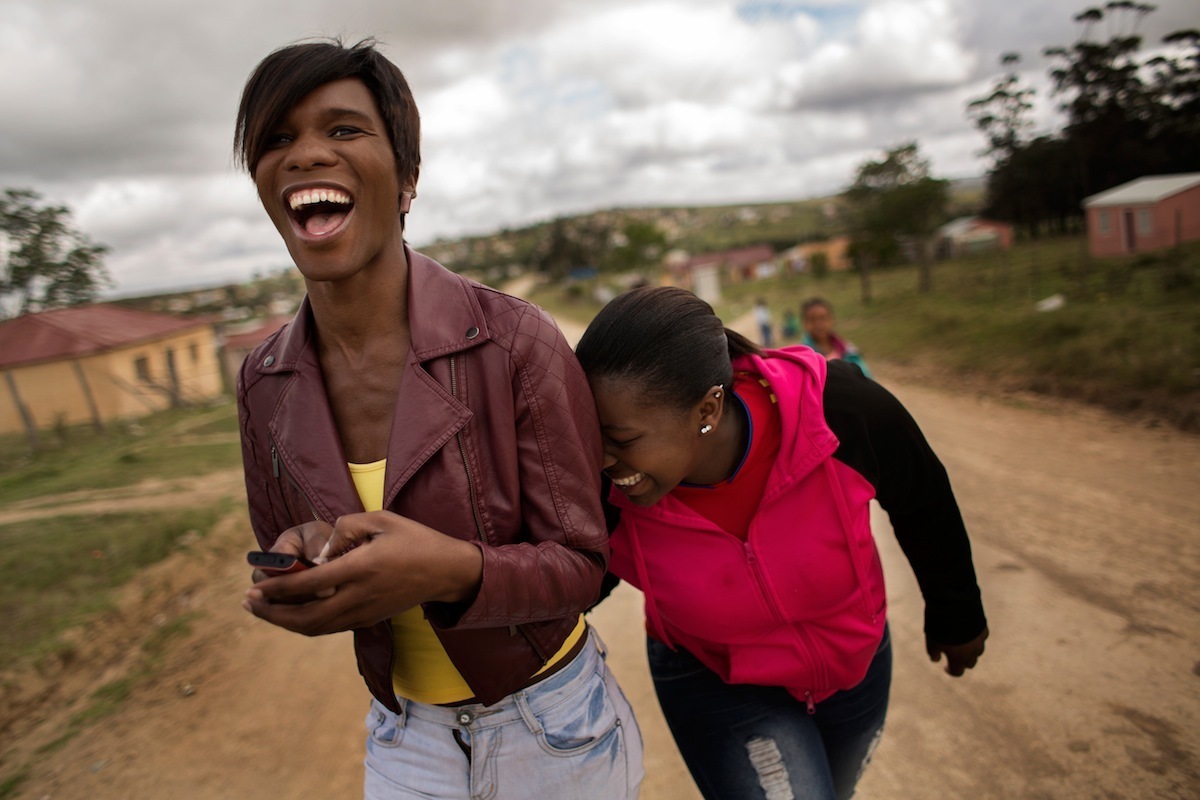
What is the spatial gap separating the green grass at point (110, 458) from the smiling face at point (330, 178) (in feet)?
23.6

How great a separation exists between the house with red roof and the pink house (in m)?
23.7

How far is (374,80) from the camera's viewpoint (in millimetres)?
1434

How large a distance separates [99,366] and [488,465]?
14549mm

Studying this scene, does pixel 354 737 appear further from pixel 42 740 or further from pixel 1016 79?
pixel 1016 79

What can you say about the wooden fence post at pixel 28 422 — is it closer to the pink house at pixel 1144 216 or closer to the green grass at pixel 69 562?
the green grass at pixel 69 562

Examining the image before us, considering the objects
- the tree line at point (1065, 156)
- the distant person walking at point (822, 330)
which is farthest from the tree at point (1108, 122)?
the distant person walking at point (822, 330)

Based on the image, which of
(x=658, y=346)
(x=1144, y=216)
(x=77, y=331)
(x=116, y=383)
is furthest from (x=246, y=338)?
(x=1144, y=216)

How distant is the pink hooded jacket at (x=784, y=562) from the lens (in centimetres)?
180

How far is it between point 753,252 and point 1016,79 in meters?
41.6

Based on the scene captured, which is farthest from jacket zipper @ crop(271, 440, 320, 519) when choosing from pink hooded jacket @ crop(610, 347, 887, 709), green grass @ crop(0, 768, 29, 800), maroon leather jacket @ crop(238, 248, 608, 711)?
green grass @ crop(0, 768, 29, 800)

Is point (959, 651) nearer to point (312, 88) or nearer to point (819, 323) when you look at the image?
point (312, 88)

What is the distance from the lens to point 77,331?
11.7m

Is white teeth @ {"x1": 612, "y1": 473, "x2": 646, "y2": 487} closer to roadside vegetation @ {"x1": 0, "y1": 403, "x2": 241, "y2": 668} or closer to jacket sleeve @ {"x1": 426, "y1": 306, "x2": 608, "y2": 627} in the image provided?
jacket sleeve @ {"x1": 426, "y1": 306, "x2": 608, "y2": 627}

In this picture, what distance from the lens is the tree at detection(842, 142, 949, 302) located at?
23.8 metres
